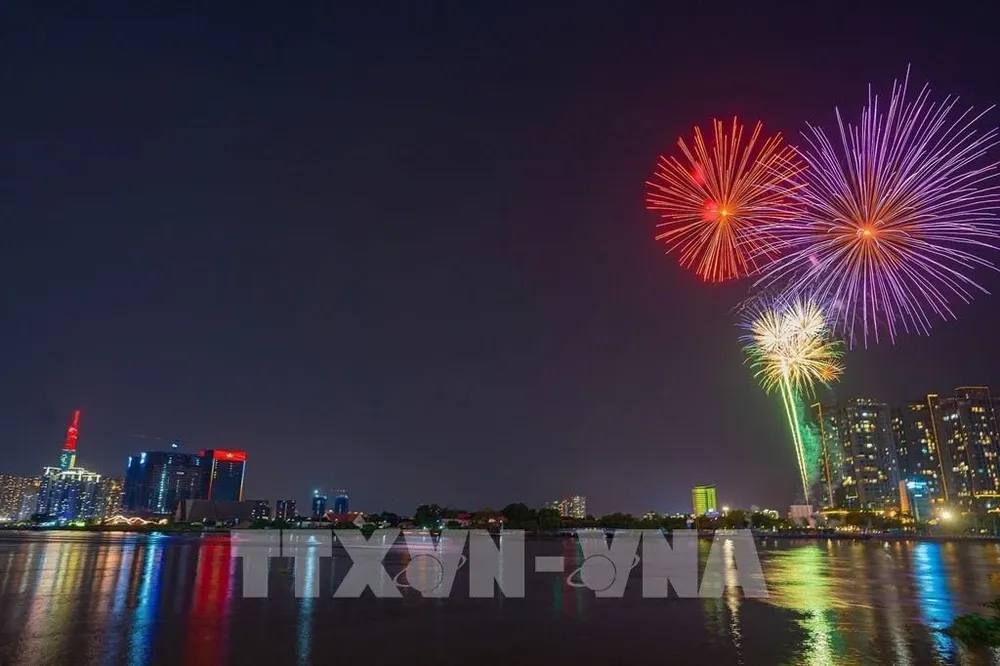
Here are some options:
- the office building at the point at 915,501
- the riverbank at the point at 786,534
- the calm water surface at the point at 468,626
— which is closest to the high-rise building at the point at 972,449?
the office building at the point at 915,501

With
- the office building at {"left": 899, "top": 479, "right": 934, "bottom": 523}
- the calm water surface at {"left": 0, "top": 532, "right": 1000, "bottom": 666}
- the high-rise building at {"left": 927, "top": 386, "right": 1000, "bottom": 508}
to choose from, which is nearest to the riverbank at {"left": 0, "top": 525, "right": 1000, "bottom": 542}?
the office building at {"left": 899, "top": 479, "right": 934, "bottom": 523}

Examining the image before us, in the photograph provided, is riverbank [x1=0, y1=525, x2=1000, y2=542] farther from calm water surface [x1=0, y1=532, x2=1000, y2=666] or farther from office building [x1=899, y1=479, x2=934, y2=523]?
calm water surface [x1=0, y1=532, x2=1000, y2=666]

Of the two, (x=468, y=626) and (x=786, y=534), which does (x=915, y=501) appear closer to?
(x=786, y=534)

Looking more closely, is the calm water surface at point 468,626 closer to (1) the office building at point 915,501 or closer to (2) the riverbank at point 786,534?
(2) the riverbank at point 786,534

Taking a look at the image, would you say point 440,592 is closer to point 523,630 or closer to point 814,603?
point 523,630

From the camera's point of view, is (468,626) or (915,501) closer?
(468,626)

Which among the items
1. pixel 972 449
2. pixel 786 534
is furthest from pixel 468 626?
pixel 972 449
